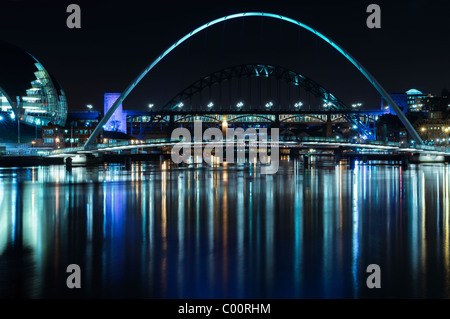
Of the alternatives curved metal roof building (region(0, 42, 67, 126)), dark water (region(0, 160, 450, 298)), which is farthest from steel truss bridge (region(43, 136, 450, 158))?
curved metal roof building (region(0, 42, 67, 126))

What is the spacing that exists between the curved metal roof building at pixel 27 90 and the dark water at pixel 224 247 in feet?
329

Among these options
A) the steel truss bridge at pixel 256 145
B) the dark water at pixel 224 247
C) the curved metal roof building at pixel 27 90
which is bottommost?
the dark water at pixel 224 247

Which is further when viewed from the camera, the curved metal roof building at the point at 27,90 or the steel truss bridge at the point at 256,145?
the curved metal roof building at the point at 27,90

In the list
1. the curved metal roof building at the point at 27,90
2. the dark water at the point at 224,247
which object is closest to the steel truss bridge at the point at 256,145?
the dark water at the point at 224,247

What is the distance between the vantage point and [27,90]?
416 ft

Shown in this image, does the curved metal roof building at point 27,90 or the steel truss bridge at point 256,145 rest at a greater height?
the curved metal roof building at point 27,90

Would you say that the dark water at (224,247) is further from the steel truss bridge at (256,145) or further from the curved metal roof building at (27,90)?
the curved metal roof building at (27,90)

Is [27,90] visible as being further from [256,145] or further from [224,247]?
[224,247]

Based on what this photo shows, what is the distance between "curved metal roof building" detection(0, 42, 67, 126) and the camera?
4803 inches

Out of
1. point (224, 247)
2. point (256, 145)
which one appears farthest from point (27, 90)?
point (224, 247)

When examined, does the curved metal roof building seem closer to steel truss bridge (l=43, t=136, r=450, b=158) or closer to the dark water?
steel truss bridge (l=43, t=136, r=450, b=158)

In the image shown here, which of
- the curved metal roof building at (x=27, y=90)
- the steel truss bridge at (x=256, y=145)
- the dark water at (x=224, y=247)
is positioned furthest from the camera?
the curved metal roof building at (x=27, y=90)

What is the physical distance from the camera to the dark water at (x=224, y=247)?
11.7 m

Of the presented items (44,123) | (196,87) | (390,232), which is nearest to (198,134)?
(196,87)
